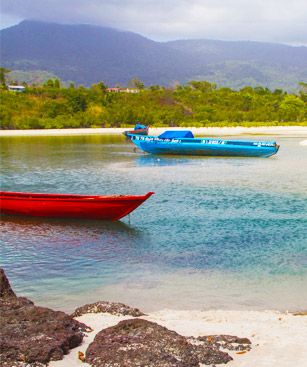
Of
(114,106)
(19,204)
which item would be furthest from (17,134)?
(19,204)

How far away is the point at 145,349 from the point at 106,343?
485 mm

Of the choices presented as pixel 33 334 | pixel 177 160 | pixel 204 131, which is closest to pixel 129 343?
pixel 33 334

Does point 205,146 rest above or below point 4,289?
above

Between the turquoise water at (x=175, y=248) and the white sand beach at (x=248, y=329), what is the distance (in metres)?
0.74

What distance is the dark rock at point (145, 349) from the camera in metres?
5.59

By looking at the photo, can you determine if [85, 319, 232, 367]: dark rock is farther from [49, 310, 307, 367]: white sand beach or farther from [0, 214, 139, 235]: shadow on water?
[0, 214, 139, 235]: shadow on water

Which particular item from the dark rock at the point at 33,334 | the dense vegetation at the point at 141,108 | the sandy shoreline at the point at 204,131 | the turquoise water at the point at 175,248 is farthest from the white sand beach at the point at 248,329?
the dense vegetation at the point at 141,108

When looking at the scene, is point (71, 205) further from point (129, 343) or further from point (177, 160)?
point (177, 160)

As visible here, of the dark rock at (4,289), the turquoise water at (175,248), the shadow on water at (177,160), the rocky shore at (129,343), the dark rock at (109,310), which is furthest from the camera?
the shadow on water at (177,160)

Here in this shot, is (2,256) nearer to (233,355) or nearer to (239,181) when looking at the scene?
(233,355)

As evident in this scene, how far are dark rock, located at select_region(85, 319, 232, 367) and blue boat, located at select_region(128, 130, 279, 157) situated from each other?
1325 inches

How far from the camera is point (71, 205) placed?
15.7 metres

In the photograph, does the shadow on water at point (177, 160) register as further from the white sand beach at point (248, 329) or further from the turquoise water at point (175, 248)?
the white sand beach at point (248, 329)

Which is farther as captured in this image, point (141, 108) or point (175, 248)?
point (141, 108)
